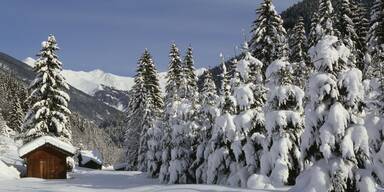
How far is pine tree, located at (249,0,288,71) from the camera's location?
41594 mm

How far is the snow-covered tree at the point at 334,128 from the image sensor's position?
18.9m

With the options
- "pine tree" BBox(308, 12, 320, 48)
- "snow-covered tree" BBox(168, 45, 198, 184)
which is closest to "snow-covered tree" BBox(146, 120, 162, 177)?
"snow-covered tree" BBox(168, 45, 198, 184)

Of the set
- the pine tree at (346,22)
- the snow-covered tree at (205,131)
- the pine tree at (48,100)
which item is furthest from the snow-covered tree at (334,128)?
the pine tree at (48,100)

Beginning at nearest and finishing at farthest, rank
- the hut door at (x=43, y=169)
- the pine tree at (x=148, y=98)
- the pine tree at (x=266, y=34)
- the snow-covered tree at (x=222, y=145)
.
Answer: the snow-covered tree at (x=222, y=145) < the pine tree at (x=266, y=34) < the hut door at (x=43, y=169) < the pine tree at (x=148, y=98)

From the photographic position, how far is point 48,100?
5100 cm

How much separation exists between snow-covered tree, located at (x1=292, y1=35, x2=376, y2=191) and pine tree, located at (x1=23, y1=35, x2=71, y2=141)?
3511 cm

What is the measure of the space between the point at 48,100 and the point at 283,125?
29205 millimetres

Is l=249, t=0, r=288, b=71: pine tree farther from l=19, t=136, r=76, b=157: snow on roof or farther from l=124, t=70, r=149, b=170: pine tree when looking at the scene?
l=124, t=70, r=149, b=170: pine tree

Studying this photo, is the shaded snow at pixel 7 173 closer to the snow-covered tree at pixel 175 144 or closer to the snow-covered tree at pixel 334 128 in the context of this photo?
the snow-covered tree at pixel 175 144

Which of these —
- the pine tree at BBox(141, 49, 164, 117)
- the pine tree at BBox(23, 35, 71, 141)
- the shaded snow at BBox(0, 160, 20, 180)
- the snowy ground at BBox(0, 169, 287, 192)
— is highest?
the pine tree at BBox(141, 49, 164, 117)

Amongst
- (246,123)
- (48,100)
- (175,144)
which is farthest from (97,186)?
(48,100)

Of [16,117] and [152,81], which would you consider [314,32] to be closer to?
[152,81]

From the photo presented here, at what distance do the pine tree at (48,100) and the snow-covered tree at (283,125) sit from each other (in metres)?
27.6

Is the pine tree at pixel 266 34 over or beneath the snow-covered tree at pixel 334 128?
over
